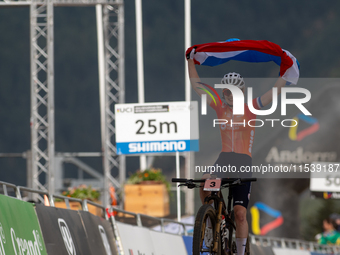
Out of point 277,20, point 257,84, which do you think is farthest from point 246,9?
point 257,84

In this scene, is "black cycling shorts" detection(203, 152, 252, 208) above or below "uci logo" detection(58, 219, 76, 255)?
above

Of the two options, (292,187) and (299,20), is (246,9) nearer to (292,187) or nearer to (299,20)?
(299,20)

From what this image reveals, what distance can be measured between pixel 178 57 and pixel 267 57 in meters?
31.9

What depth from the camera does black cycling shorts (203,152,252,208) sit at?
622cm

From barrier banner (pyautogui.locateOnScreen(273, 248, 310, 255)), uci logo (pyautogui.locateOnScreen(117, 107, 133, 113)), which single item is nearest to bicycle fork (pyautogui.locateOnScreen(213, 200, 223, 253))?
uci logo (pyautogui.locateOnScreen(117, 107, 133, 113))

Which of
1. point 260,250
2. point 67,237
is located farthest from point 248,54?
point 260,250

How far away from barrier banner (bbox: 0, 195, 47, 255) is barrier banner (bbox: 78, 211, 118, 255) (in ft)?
4.97

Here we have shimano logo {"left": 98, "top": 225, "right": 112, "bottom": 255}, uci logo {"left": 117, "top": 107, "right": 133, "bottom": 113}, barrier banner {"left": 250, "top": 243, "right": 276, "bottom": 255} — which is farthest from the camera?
uci logo {"left": 117, "top": 107, "right": 133, "bottom": 113}

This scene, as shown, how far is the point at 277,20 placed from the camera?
46.6 metres

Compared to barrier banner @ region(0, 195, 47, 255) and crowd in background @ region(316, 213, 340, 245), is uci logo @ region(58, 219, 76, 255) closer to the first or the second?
barrier banner @ region(0, 195, 47, 255)

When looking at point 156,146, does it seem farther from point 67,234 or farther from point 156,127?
point 67,234

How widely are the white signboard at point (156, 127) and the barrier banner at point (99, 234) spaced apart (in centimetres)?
446

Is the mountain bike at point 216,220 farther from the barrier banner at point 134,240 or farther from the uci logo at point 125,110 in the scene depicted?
the uci logo at point 125,110

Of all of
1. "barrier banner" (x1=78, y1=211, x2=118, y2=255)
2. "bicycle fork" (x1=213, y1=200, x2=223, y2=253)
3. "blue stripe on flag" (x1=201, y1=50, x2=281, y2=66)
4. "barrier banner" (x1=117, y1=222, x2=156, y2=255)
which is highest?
"blue stripe on flag" (x1=201, y1=50, x2=281, y2=66)
